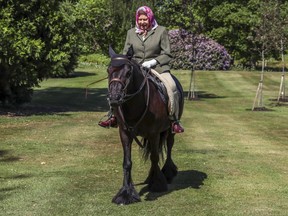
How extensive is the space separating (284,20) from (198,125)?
11.3m

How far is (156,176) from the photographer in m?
9.39

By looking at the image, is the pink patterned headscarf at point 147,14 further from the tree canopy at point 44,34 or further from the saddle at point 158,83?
the tree canopy at point 44,34

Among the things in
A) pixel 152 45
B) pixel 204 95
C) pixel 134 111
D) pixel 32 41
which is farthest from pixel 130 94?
pixel 204 95

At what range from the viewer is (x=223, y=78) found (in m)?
49.2

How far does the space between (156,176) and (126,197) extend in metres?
1.00

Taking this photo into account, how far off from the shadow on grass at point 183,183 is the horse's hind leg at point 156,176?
0.10 meters

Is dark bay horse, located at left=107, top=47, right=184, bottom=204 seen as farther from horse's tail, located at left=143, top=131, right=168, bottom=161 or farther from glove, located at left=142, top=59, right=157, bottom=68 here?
glove, located at left=142, top=59, right=157, bottom=68

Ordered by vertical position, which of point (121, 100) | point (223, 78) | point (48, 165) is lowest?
point (223, 78)

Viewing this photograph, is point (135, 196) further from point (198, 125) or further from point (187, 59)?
point (187, 59)

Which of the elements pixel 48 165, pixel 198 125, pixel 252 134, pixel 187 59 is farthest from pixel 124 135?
pixel 187 59

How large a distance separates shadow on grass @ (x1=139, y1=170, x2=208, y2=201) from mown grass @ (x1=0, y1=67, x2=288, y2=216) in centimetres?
2

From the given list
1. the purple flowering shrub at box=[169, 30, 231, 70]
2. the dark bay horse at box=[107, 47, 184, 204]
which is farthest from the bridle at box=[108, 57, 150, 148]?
the purple flowering shrub at box=[169, 30, 231, 70]

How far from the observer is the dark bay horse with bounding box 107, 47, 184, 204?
311 inches

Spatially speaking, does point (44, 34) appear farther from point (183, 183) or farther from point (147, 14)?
point (183, 183)
